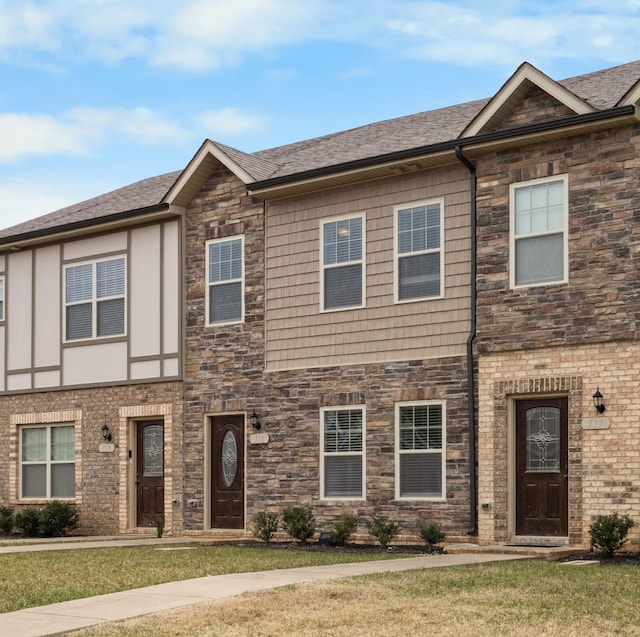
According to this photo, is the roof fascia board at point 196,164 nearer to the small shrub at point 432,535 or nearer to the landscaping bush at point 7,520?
the landscaping bush at point 7,520

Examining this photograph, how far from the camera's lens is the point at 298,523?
19391 millimetres

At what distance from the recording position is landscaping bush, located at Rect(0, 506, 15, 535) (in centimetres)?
2412

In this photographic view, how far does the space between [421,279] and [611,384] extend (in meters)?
3.88

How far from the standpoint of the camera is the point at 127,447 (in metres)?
23.4

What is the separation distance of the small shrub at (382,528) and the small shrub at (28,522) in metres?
7.91

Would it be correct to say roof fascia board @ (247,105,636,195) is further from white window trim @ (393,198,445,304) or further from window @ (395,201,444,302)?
window @ (395,201,444,302)

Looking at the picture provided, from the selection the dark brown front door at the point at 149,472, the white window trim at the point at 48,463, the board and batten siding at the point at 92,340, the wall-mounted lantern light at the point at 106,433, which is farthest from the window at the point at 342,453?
the white window trim at the point at 48,463

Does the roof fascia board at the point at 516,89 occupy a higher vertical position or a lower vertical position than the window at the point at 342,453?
higher

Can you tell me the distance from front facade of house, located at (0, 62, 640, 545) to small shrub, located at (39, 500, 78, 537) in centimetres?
41

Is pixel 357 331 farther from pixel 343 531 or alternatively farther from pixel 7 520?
pixel 7 520

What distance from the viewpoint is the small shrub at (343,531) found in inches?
734

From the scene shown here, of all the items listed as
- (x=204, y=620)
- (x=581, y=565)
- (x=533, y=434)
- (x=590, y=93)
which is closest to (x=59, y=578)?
(x=204, y=620)

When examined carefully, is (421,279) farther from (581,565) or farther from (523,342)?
(581,565)

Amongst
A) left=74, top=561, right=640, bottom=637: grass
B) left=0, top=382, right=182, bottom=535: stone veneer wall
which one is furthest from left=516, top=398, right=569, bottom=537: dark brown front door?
left=0, top=382, right=182, bottom=535: stone veneer wall
